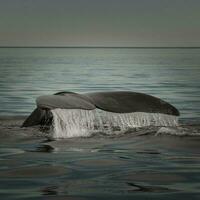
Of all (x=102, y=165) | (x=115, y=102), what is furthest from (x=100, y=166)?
(x=115, y=102)

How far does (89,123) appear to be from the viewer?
37.3 ft

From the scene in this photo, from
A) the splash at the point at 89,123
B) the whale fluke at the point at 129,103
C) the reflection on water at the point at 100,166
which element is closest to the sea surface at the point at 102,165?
the reflection on water at the point at 100,166

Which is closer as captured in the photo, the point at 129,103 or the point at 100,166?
the point at 100,166

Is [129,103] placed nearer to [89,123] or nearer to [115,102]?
[115,102]

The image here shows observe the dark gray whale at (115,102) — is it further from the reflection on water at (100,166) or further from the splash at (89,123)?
the reflection on water at (100,166)

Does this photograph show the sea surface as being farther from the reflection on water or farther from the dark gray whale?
the dark gray whale

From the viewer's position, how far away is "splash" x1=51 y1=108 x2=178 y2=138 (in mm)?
8680

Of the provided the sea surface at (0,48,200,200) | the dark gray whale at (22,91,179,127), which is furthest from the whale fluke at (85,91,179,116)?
the sea surface at (0,48,200,200)

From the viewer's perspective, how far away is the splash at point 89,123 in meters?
8.68

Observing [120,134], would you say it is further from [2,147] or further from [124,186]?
[124,186]

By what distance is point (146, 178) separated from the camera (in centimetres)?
673

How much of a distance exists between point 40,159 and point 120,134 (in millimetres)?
2610

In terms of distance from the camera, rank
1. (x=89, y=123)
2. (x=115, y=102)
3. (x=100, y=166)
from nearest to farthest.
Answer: (x=100, y=166) < (x=115, y=102) < (x=89, y=123)

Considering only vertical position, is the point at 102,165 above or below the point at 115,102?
below
